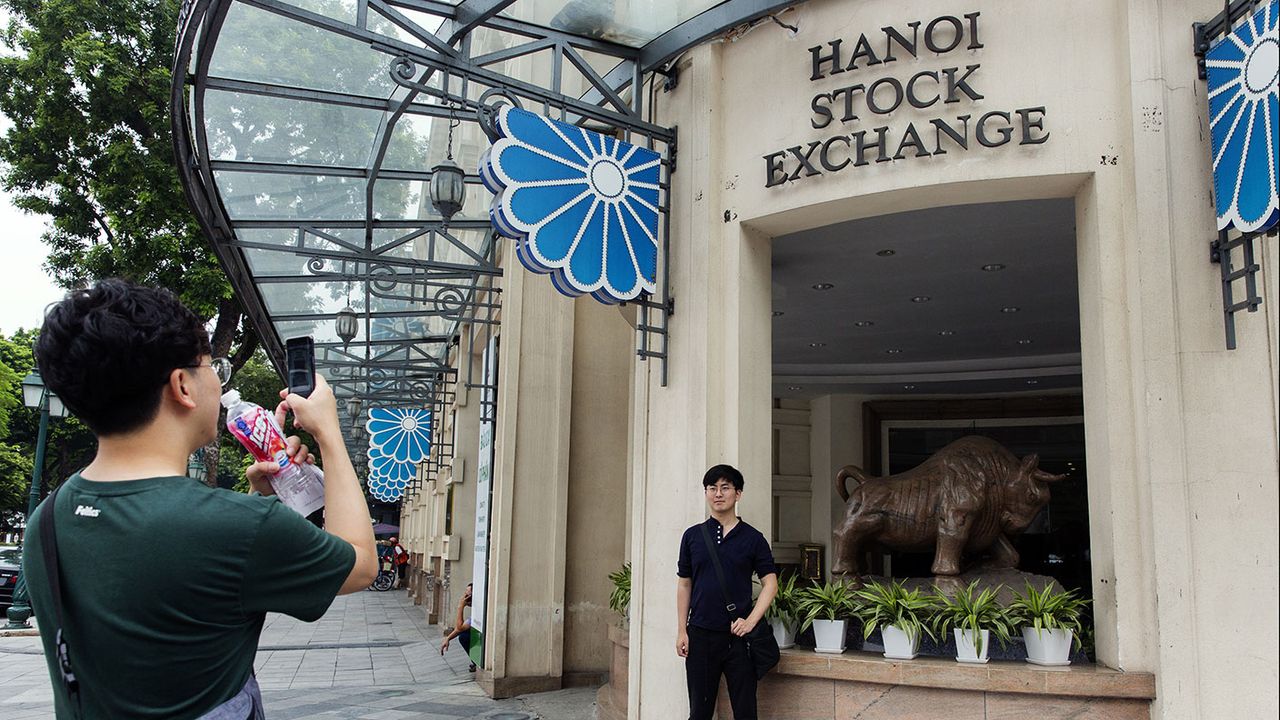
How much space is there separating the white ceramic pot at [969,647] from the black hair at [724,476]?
136cm

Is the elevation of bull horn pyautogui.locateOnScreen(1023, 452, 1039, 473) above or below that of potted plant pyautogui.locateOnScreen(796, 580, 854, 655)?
above

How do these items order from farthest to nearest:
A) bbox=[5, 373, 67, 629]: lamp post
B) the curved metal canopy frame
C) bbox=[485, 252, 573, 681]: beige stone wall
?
1. bbox=[5, 373, 67, 629]: lamp post
2. bbox=[485, 252, 573, 681]: beige stone wall
3. the curved metal canopy frame

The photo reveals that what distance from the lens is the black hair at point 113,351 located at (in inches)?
67.7

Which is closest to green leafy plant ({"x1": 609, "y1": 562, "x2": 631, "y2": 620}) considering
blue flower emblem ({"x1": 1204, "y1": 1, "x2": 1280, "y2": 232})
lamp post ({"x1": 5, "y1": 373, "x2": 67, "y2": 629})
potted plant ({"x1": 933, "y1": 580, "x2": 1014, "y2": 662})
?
potted plant ({"x1": 933, "y1": 580, "x2": 1014, "y2": 662})

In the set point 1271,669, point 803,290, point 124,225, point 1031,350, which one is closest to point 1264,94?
point 1271,669

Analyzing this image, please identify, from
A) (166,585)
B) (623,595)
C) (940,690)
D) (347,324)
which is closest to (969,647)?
(940,690)

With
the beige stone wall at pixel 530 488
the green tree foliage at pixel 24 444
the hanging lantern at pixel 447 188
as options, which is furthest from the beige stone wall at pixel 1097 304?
the green tree foliage at pixel 24 444

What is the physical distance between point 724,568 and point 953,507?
1938mm

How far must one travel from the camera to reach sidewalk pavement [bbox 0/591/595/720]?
27.9ft

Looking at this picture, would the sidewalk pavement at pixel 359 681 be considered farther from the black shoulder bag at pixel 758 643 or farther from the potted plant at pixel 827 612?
the black shoulder bag at pixel 758 643

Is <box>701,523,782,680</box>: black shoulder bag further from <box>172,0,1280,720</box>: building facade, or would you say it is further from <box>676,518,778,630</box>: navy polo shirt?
<box>172,0,1280,720</box>: building facade

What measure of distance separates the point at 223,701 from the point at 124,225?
17.4 meters

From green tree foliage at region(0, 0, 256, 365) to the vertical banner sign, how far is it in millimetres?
8301

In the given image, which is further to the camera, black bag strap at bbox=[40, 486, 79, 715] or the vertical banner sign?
the vertical banner sign
